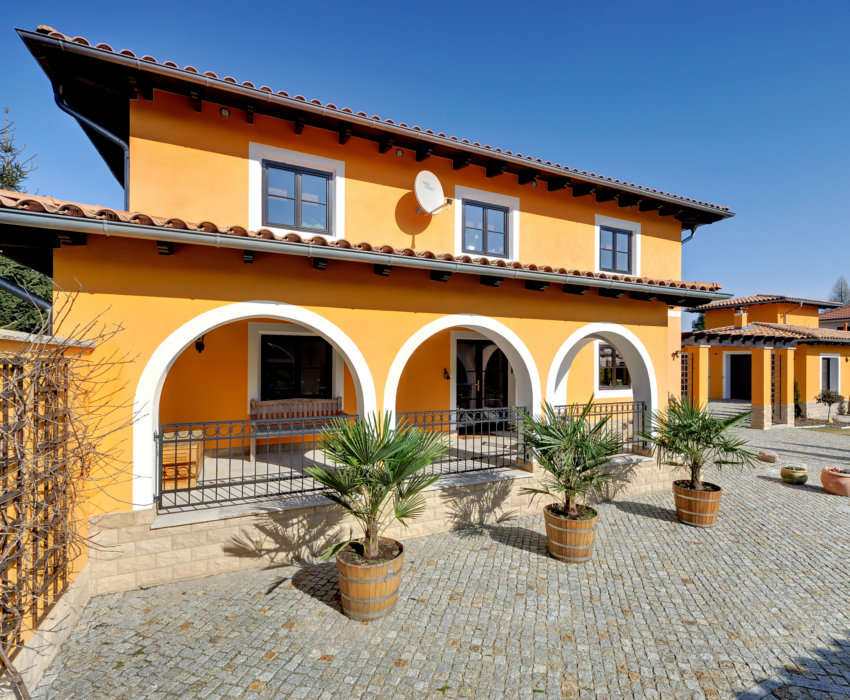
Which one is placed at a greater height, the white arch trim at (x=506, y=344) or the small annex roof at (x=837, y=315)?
the small annex roof at (x=837, y=315)

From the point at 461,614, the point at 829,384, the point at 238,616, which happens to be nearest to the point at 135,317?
the point at 238,616

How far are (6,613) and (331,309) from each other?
4478mm

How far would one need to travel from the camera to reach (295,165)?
23.5 feet

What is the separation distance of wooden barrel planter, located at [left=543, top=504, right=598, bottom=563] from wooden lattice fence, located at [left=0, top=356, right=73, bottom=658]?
18.4 feet

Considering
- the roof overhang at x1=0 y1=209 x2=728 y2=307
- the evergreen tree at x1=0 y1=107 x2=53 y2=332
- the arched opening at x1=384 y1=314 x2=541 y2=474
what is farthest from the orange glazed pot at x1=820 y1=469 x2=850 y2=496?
the evergreen tree at x1=0 y1=107 x2=53 y2=332

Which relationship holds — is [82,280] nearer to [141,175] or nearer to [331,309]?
[141,175]

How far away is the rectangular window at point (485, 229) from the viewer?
8.70 meters

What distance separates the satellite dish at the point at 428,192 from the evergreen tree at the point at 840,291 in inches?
3140

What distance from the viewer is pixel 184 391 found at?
8.55 meters

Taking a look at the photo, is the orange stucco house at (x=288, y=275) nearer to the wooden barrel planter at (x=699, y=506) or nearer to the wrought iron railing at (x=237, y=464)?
the wrought iron railing at (x=237, y=464)

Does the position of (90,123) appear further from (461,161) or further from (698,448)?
(698,448)

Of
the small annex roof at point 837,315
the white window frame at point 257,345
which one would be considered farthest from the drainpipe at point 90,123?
the small annex roof at point 837,315

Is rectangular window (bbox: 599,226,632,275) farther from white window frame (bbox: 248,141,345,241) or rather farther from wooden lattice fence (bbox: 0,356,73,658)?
wooden lattice fence (bbox: 0,356,73,658)

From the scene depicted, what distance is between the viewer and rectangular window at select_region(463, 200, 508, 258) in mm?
8695
